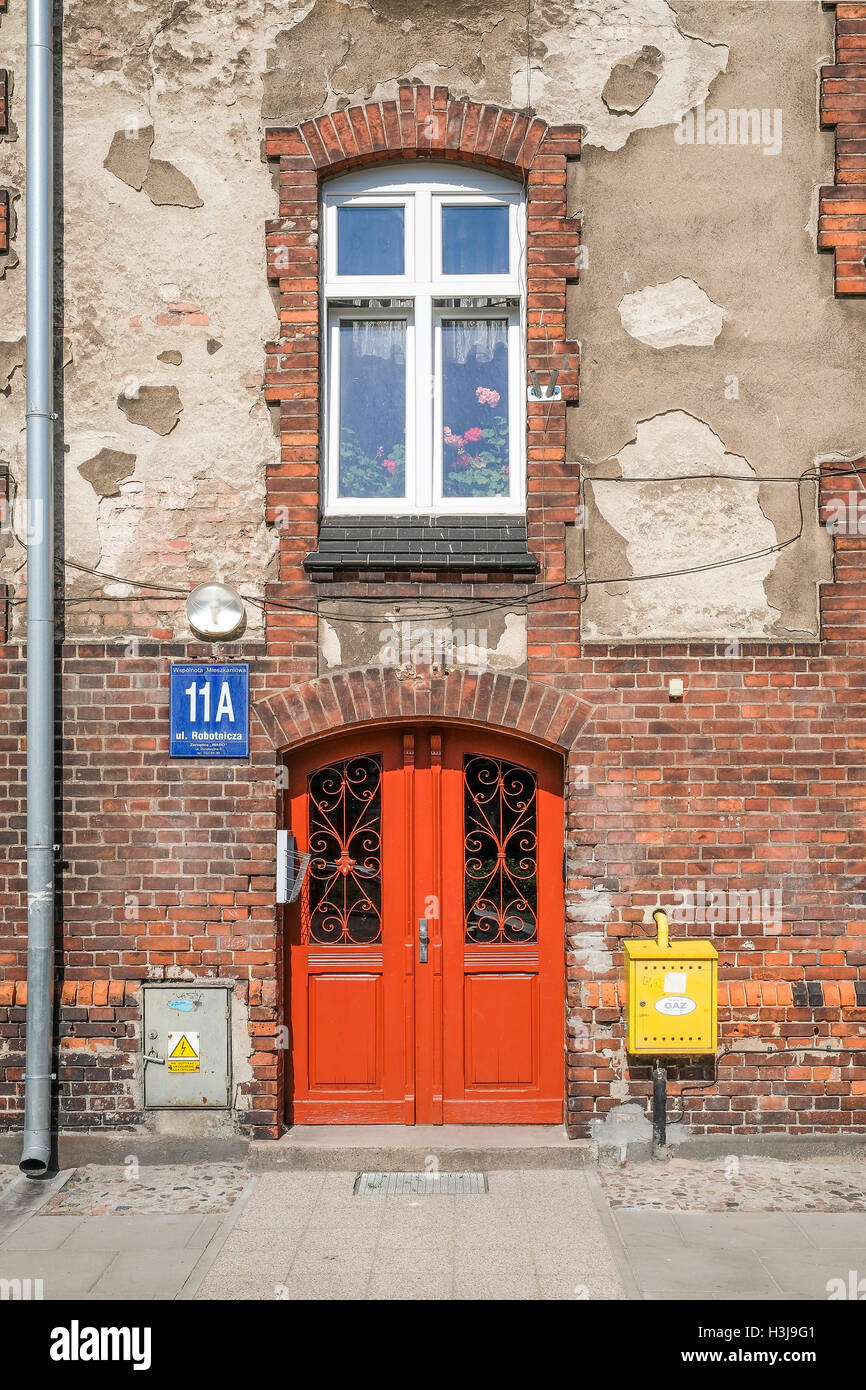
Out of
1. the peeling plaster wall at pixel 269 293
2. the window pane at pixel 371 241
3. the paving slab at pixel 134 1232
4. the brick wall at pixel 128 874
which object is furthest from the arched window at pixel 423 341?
the paving slab at pixel 134 1232

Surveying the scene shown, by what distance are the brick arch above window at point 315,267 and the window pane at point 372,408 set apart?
35 centimetres

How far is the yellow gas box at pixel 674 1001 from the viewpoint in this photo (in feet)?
20.2

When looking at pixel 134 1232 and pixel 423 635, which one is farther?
pixel 423 635

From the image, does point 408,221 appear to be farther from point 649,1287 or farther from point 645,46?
point 649,1287

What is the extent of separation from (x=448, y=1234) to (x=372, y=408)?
4.51 m

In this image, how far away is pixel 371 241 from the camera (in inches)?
267

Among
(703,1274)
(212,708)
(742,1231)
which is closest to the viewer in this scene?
(703,1274)

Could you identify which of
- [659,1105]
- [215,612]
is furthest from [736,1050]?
[215,612]

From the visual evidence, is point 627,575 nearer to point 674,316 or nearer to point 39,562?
point 674,316

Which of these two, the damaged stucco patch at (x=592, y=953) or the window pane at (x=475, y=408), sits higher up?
the window pane at (x=475, y=408)

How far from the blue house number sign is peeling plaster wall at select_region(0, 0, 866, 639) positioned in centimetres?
33

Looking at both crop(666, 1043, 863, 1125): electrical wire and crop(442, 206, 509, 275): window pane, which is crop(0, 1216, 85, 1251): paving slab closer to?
crop(666, 1043, 863, 1125): electrical wire

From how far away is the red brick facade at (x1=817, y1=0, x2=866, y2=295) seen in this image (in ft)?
21.0

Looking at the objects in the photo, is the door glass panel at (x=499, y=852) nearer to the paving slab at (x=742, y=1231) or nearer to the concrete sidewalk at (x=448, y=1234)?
the concrete sidewalk at (x=448, y=1234)
